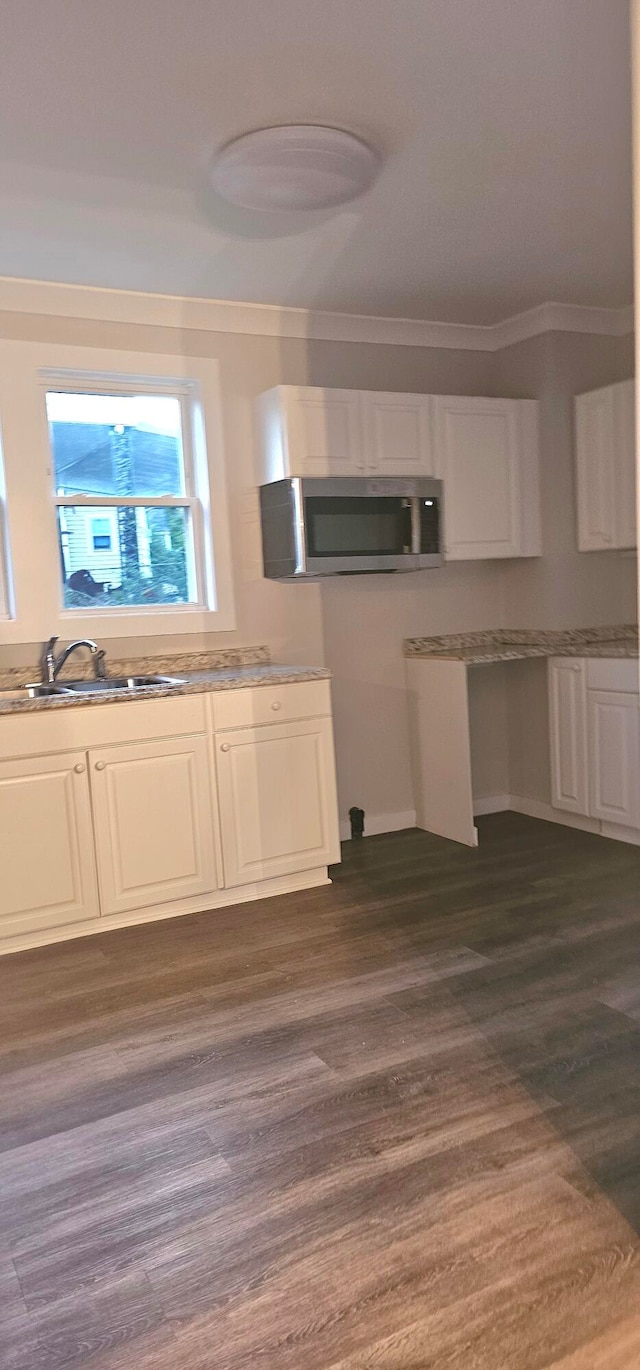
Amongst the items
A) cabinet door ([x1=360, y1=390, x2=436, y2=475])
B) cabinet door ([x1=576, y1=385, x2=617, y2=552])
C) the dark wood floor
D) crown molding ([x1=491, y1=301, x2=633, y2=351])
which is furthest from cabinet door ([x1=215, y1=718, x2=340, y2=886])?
crown molding ([x1=491, y1=301, x2=633, y2=351])

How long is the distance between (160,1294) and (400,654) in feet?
10.4

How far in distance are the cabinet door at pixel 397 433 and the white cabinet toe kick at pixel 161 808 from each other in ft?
3.54

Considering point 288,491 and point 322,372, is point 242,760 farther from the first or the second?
point 322,372

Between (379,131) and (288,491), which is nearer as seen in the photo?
(379,131)

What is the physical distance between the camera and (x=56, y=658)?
3.68 meters

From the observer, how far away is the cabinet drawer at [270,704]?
3.44 m

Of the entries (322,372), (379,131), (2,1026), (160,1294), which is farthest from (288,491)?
(160,1294)

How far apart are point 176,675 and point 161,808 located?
710mm

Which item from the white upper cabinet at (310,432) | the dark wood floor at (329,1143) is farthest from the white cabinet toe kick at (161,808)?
the white upper cabinet at (310,432)

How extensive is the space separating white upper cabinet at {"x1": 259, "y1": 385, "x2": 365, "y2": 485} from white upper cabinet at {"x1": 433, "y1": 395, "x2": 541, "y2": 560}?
1.47ft

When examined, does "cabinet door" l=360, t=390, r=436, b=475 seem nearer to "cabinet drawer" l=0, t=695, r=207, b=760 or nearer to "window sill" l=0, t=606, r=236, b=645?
"window sill" l=0, t=606, r=236, b=645

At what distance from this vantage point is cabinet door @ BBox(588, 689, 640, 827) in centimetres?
390

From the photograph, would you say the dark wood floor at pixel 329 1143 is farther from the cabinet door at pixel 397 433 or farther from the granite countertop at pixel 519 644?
the cabinet door at pixel 397 433

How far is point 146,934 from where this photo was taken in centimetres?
329
